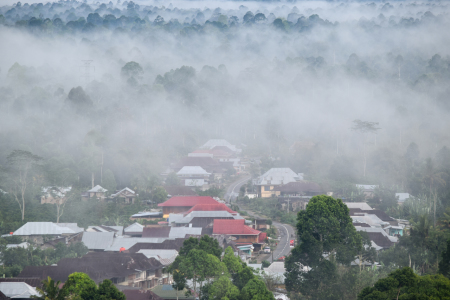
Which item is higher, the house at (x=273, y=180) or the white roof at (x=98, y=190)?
the house at (x=273, y=180)

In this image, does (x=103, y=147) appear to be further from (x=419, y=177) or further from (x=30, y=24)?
(x=30, y=24)

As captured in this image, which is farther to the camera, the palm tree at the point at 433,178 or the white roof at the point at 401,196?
the palm tree at the point at 433,178

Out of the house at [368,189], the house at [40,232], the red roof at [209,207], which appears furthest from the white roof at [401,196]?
the house at [40,232]

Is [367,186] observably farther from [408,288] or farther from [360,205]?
[408,288]

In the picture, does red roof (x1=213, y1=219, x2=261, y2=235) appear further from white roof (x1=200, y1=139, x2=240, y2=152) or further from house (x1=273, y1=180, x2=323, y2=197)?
white roof (x1=200, y1=139, x2=240, y2=152)

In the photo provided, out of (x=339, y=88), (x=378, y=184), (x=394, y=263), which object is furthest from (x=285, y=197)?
(x=339, y=88)

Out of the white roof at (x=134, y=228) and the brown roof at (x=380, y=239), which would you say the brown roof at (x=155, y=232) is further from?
the brown roof at (x=380, y=239)
